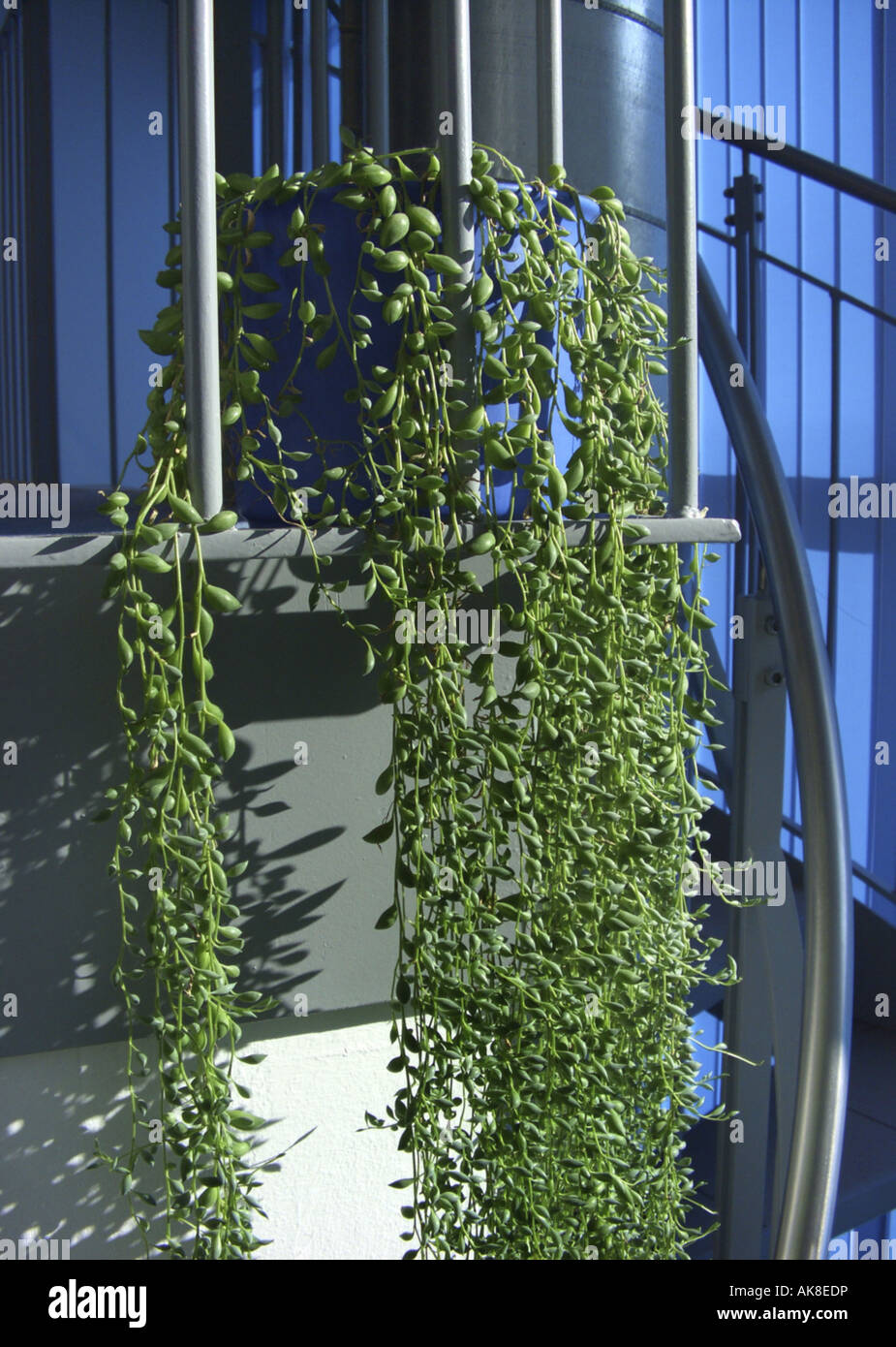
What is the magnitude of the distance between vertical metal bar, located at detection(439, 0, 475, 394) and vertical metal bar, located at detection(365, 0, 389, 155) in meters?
0.41

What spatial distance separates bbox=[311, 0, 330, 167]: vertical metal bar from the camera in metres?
1.45

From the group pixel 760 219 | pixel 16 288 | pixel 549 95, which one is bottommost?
pixel 549 95

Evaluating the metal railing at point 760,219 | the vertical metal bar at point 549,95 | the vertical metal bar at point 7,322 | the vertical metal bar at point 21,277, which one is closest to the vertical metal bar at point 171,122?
the vertical metal bar at point 21,277

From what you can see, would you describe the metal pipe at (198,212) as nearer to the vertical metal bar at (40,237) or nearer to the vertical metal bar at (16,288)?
the vertical metal bar at (40,237)

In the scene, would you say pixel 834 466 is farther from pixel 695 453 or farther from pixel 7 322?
pixel 7 322

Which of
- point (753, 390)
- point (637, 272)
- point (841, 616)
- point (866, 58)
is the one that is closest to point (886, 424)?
point (841, 616)

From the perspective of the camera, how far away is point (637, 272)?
108cm

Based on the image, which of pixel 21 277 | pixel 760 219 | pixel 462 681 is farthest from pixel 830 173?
pixel 21 277

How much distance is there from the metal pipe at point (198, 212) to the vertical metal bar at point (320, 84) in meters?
0.58

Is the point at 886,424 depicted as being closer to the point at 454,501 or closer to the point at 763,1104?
the point at 763,1104

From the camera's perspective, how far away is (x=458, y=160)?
38.1 inches

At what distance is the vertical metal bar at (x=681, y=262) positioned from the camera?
1.12 metres

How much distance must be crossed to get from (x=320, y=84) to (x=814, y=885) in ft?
3.88

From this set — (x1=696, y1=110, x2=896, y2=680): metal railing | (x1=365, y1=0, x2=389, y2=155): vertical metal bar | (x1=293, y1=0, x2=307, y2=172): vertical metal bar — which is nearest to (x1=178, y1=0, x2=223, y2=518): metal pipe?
(x1=365, y1=0, x2=389, y2=155): vertical metal bar
